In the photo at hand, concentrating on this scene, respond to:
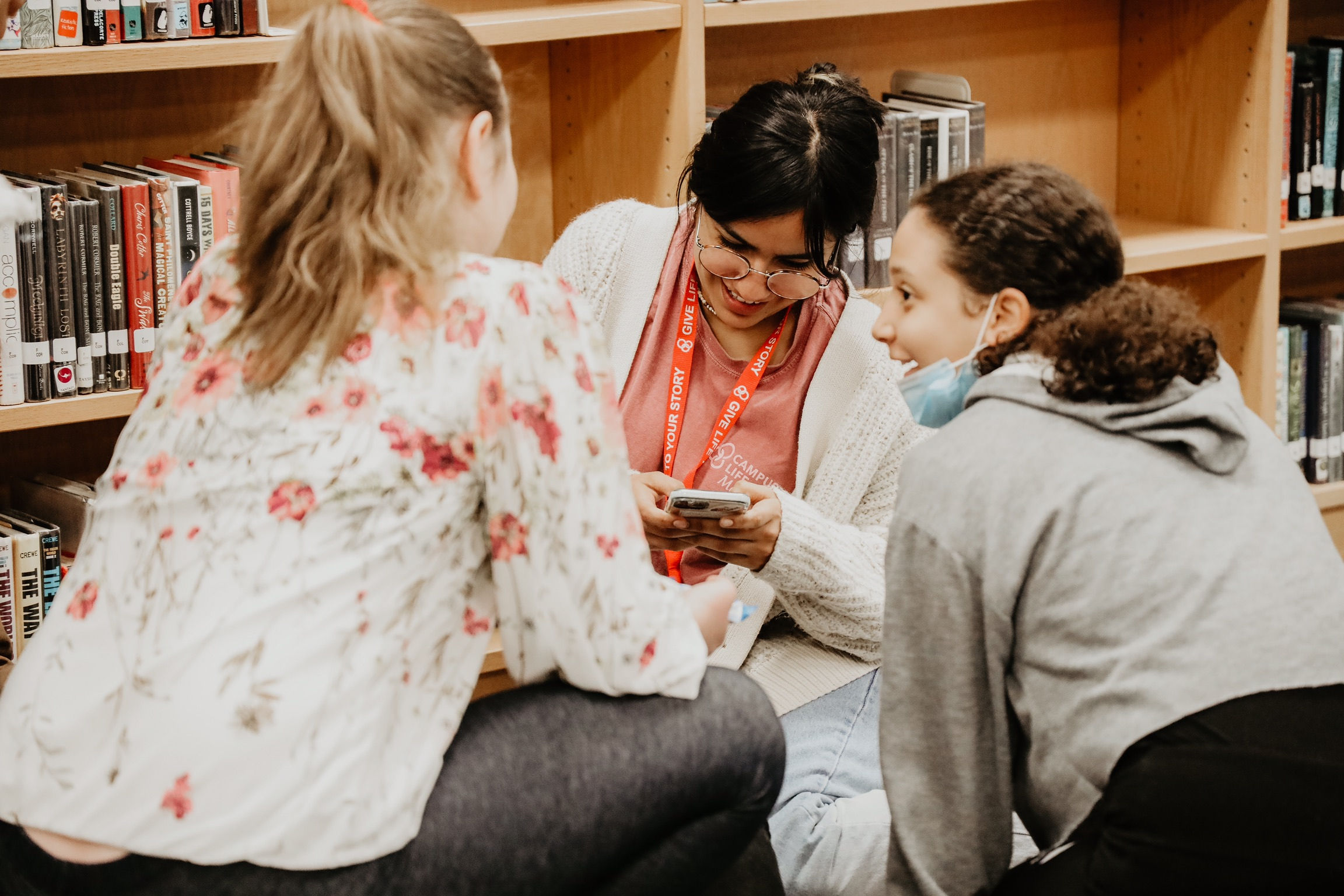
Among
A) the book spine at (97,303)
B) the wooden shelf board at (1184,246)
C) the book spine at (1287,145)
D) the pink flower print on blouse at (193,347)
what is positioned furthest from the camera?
the book spine at (1287,145)

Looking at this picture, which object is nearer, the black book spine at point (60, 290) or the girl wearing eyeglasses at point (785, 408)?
the girl wearing eyeglasses at point (785, 408)

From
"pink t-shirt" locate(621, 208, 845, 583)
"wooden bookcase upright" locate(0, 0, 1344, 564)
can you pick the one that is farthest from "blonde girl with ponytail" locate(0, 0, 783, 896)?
"wooden bookcase upright" locate(0, 0, 1344, 564)

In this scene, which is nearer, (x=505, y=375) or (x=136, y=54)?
(x=505, y=375)

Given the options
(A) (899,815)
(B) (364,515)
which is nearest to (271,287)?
(B) (364,515)

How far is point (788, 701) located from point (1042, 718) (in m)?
0.55

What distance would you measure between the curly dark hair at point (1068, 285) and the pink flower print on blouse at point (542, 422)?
1.44ft

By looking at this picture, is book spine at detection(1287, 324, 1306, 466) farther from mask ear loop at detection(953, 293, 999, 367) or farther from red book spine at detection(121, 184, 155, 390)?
red book spine at detection(121, 184, 155, 390)

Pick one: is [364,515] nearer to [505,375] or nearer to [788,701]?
[505,375]

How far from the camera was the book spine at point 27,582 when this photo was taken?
6.12ft

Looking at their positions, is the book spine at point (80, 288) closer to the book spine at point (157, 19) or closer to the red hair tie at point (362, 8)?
the book spine at point (157, 19)

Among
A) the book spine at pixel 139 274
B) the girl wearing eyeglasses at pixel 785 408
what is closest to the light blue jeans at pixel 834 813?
the girl wearing eyeglasses at pixel 785 408

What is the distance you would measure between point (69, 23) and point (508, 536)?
1.04 meters

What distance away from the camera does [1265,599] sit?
3.76 feet

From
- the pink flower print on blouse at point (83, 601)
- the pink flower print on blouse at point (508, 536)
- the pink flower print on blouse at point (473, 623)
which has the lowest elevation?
the pink flower print on blouse at point (473, 623)
